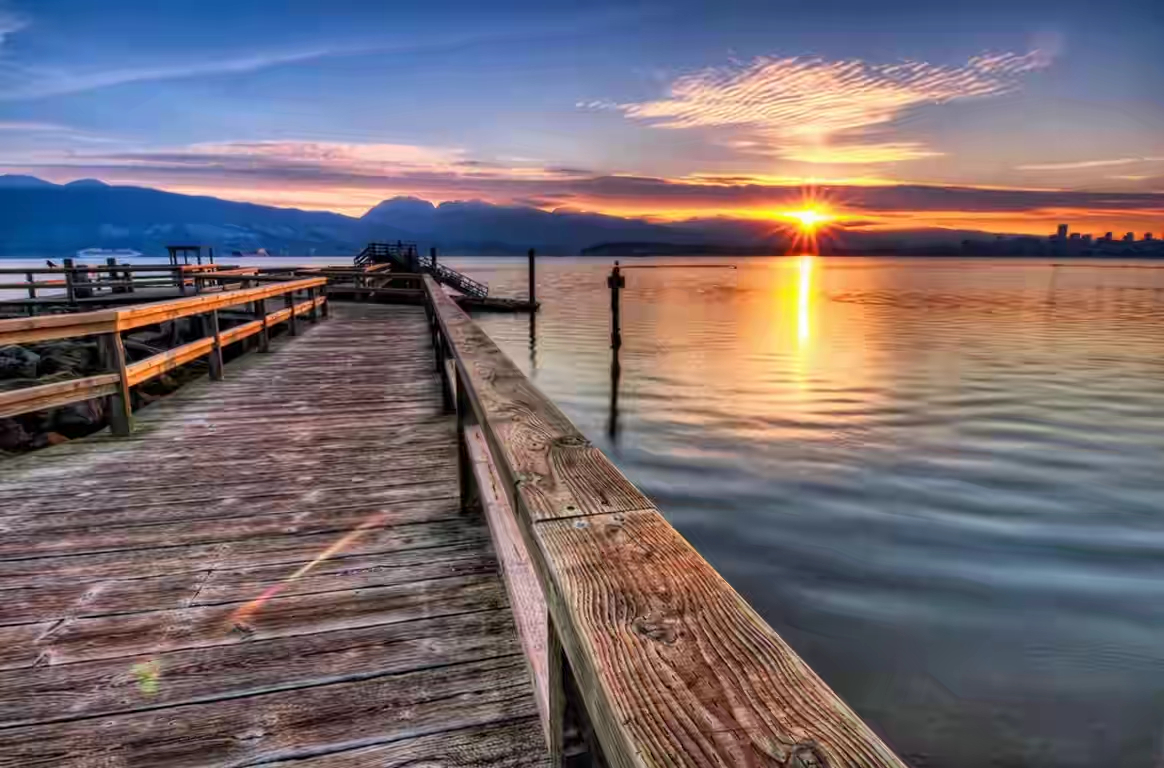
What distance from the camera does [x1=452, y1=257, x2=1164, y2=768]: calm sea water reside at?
5.07 m

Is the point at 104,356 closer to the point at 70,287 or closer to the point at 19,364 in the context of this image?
the point at 19,364

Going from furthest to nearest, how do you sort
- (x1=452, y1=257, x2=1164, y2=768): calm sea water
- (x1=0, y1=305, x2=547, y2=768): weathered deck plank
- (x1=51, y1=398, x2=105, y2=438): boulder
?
(x1=51, y1=398, x2=105, y2=438): boulder → (x1=452, y1=257, x2=1164, y2=768): calm sea water → (x1=0, y1=305, x2=547, y2=768): weathered deck plank

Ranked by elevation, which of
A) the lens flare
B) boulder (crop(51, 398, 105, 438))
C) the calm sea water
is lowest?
the calm sea water

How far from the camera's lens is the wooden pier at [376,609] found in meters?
0.83

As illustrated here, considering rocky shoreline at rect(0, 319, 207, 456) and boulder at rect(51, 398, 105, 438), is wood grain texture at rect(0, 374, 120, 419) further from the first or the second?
boulder at rect(51, 398, 105, 438)

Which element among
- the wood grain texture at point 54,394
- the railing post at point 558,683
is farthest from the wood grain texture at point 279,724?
the wood grain texture at point 54,394

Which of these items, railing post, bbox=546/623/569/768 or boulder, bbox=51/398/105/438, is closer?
railing post, bbox=546/623/569/768

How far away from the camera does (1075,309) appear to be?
44969mm

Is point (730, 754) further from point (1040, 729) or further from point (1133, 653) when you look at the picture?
point (1133, 653)

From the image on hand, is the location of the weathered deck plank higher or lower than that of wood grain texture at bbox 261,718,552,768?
higher

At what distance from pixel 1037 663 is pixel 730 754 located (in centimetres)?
662

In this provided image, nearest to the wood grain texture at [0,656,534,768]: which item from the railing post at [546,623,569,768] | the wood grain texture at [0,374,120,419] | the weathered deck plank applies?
the weathered deck plank

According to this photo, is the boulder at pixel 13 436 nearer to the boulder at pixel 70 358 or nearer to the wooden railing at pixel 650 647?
the boulder at pixel 70 358

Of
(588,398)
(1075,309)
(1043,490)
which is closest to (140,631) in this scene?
(1043,490)
